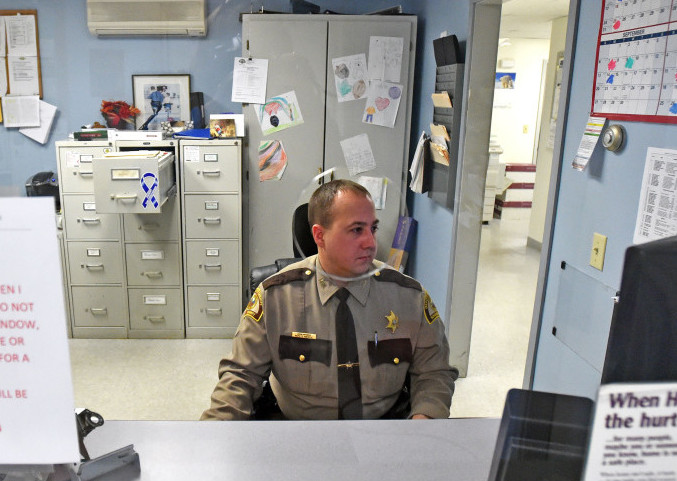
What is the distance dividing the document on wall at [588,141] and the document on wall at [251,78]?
195 centimetres

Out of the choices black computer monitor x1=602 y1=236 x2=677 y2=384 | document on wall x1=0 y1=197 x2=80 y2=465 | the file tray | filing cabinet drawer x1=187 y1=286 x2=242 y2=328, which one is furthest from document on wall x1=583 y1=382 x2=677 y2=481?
filing cabinet drawer x1=187 y1=286 x2=242 y2=328

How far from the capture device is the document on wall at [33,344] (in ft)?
1.45


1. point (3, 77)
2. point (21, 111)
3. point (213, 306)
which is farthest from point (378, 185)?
point (3, 77)

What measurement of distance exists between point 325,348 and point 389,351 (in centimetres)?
14

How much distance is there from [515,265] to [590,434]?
14.6 feet

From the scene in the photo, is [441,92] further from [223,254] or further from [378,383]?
[378,383]

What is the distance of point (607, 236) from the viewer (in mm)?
1410

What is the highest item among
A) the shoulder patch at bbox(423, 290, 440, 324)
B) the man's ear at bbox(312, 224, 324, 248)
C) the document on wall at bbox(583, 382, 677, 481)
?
the document on wall at bbox(583, 382, 677, 481)

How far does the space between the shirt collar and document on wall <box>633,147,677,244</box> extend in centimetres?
59

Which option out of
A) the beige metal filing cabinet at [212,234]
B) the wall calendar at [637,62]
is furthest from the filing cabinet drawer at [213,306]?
the wall calendar at [637,62]

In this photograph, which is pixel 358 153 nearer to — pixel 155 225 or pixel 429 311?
pixel 155 225

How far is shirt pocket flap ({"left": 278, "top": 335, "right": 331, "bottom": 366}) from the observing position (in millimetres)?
1206

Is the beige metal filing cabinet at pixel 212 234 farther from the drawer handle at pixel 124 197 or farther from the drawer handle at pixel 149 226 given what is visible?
the drawer handle at pixel 124 197

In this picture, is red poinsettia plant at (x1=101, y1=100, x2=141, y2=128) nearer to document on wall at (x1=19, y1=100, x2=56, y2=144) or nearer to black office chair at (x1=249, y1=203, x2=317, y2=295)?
document on wall at (x1=19, y1=100, x2=56, y2=144)
